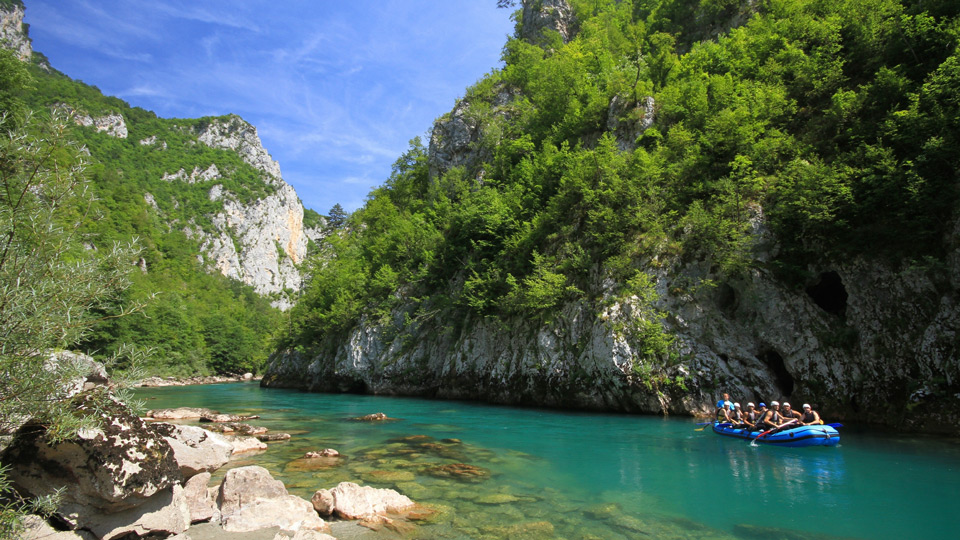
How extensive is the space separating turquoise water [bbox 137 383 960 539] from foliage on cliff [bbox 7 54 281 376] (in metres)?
30.7

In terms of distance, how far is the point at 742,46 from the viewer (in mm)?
27906

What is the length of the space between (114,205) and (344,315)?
57.9 meters

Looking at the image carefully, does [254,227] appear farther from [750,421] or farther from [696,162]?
[750,421]

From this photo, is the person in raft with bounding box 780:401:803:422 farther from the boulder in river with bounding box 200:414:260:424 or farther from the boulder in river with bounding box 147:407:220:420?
the boulder in river with bounding box 147:407:220:420

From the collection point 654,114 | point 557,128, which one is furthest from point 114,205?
point 654,114

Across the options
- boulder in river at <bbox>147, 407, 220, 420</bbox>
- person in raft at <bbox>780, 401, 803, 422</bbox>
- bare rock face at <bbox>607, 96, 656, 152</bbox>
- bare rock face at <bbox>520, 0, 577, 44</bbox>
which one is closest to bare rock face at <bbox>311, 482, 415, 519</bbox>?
person in raft at <bbox>780, 401, 803, 422</bbox>

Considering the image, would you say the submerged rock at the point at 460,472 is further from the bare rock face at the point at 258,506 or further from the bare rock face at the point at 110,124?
the bare rock face at the point at 110,124

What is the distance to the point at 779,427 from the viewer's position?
13734 millimetres

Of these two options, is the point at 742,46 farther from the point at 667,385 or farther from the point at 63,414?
the point at 63,414

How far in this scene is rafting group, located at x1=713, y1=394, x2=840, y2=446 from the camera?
1290 centimetres

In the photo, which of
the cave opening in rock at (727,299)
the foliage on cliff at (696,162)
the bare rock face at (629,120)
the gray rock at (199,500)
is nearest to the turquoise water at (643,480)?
the gray rock at (199,500)

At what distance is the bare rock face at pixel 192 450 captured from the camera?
802cm

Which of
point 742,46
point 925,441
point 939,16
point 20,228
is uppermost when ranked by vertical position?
point 742,46

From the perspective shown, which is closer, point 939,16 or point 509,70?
point 939,16
